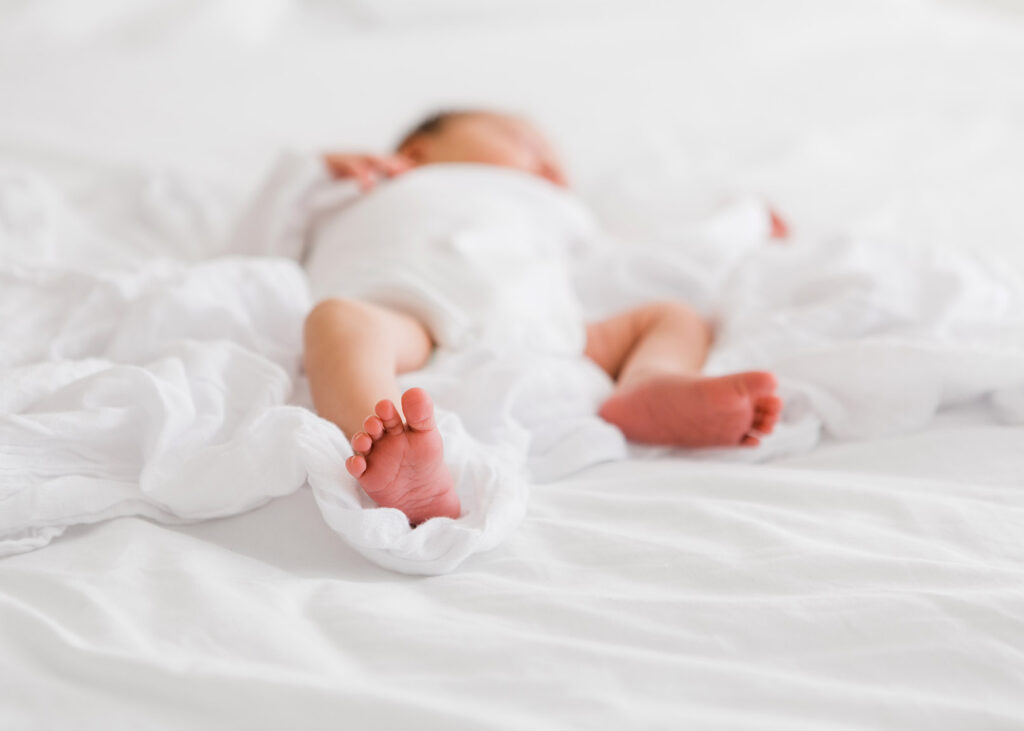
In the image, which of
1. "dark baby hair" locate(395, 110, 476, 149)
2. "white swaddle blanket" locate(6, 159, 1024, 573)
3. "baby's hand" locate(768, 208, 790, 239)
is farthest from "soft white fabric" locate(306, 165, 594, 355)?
"baby's hand" locate(768, 208, 790, 239)

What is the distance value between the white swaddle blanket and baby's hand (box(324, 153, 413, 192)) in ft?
0.11

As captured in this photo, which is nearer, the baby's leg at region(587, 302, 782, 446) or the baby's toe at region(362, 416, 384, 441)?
the baby's toe at region(362, 416, 384, 441)

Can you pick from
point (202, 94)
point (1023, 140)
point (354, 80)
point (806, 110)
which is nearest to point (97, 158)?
point (202, 94)

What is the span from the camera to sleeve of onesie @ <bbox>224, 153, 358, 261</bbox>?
1352 millimetres

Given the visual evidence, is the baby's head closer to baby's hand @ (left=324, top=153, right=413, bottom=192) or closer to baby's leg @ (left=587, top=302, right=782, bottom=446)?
baby's hand @ (left=324, top=153, right=413, bottom=192)

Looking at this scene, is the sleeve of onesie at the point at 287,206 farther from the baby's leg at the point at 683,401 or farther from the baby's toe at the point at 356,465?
the baby's toe at the point at 356,465

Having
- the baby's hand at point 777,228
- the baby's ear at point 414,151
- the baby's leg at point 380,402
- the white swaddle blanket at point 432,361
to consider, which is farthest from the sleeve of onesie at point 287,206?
the baby's hand at point 777,228

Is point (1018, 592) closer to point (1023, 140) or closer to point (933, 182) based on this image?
point (933, 182)

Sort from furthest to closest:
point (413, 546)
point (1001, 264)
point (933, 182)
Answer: point (933, 182), point (1001, 264), point (413, 546)

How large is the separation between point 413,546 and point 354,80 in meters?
1.29

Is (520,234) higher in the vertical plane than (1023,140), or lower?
lower

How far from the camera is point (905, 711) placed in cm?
57

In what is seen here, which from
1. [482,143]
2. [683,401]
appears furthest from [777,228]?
[683,401]

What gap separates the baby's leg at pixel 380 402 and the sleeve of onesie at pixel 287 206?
1.22 feet
